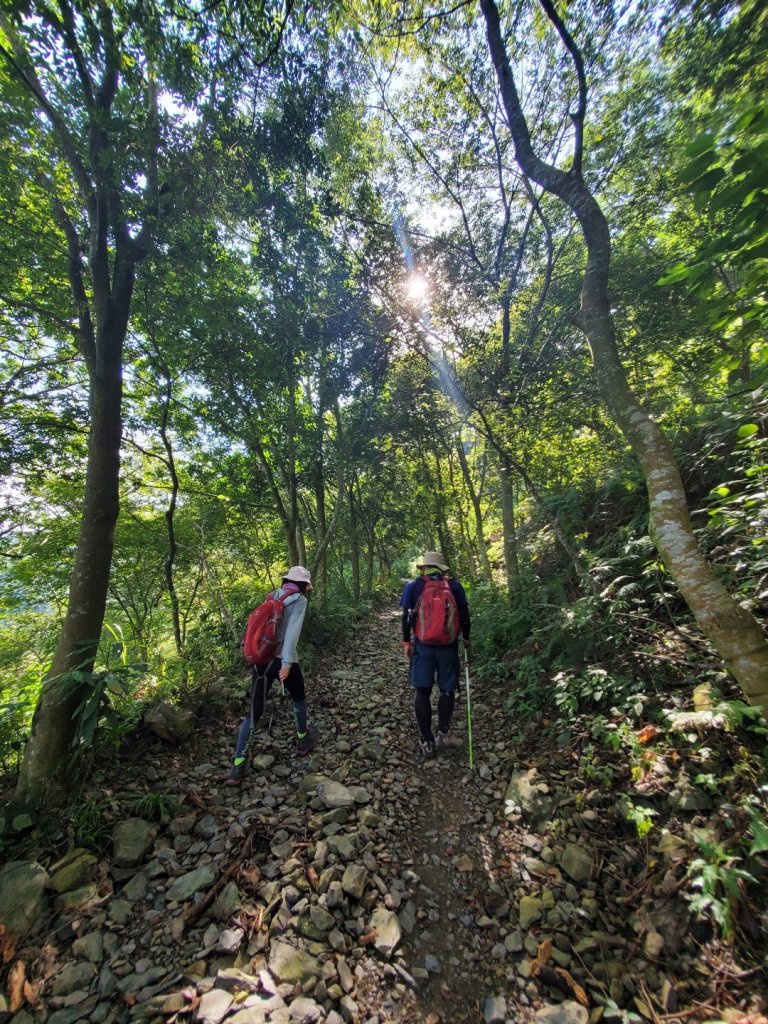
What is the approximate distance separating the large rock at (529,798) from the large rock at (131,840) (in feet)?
11.6

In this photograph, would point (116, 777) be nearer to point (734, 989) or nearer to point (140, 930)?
point (140, 930)

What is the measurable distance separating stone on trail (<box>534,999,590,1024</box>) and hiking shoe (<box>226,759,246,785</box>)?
11.3 ft

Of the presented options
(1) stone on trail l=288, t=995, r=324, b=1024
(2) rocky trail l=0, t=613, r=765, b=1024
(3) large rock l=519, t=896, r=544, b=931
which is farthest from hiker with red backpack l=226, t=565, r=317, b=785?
(3) large rock l=519, t=896, r=544, b=931

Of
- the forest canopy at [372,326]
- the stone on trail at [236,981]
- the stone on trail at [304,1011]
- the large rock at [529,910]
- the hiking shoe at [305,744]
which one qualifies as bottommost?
the large rock at [529,910]

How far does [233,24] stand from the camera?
4.68 metres

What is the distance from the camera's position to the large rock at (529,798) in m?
3.74

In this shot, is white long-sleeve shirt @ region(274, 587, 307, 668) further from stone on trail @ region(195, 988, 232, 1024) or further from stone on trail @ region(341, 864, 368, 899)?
stone on trail @ region(195, 988, 232, 1024)

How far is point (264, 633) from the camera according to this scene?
4.81m

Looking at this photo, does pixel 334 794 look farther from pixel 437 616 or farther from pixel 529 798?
pixel 437 616

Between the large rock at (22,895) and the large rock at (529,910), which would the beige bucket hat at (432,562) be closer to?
the large rock at (529,910)

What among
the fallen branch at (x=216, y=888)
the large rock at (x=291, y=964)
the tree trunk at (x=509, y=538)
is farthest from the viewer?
the tree trunk at (x=509, y=538)

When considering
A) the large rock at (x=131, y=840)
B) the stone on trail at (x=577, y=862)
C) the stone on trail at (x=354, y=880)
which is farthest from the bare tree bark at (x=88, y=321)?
the stone on trail at (x=577, y=862)

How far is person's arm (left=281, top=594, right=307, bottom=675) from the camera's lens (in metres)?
4.77

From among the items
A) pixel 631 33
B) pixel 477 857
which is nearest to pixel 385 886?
pixel 477 857
